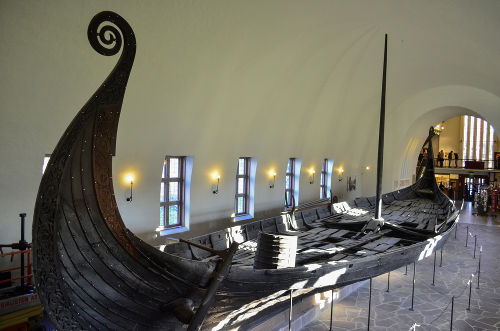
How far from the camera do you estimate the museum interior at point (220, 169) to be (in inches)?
139

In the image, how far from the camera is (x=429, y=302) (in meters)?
7.84

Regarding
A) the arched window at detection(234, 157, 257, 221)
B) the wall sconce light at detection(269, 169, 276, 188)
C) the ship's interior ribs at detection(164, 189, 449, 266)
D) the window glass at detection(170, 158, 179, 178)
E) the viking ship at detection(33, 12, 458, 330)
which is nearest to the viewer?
the viking ship at detection(33, 12, 458, 330)

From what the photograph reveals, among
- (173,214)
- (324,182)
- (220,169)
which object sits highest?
(220,169)

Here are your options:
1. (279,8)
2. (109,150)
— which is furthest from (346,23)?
(109,150)

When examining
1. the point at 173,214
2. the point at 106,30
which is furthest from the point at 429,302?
the point at 106,30

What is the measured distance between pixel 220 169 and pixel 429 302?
6097 mm

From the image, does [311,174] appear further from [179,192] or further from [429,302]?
[429,302]

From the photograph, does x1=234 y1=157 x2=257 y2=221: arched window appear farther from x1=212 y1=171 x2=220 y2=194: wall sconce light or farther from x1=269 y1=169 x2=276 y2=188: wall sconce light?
x1=212 y1=171 x2=220 y2=194: wall sconce light

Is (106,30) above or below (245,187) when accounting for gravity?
above

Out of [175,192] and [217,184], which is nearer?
[175,192]

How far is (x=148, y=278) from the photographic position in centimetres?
373

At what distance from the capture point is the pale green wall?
6.15m

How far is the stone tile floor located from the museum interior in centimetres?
5

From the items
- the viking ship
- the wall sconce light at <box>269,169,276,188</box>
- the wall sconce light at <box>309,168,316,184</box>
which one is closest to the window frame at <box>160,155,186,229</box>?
the wall sconce light at <box>269,169,276,188</box>
